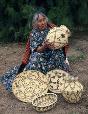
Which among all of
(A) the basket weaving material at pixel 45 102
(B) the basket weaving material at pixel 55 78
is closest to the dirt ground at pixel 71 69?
(A) the basket weaving material at pixel 45 102

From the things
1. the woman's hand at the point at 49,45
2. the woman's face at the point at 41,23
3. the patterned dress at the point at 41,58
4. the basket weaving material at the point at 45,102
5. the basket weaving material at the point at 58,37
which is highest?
the woman's face at the point at 41,23

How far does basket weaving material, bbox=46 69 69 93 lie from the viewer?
555 cm

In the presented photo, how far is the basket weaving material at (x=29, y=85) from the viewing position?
17.6ft

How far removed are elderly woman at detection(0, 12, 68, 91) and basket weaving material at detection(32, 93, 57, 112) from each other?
0.59m

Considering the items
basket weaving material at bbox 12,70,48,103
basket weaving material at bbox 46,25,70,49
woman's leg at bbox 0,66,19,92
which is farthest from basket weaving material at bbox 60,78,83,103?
woman's leg at bbox 0,66,19,92

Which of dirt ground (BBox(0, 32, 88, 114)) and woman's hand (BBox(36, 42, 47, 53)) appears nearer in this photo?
dirt ground (BBox(0, 32, 88, 114))

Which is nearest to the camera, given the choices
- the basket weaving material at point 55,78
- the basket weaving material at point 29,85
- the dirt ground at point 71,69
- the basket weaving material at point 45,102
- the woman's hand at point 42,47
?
the basket weaving material at point 45,102

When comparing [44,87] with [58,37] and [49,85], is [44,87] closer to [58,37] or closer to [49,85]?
[49,85]

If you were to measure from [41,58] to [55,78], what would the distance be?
0.38 metres

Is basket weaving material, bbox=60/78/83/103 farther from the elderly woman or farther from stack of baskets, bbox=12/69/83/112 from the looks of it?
the elderly woman

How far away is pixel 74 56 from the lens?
23.1 feet

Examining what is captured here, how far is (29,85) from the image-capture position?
552 centimetres

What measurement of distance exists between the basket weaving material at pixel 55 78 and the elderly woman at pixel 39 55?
0.33 feet

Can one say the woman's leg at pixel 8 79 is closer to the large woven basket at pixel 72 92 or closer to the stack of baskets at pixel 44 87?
the stack of baskets at pixel 44 87
